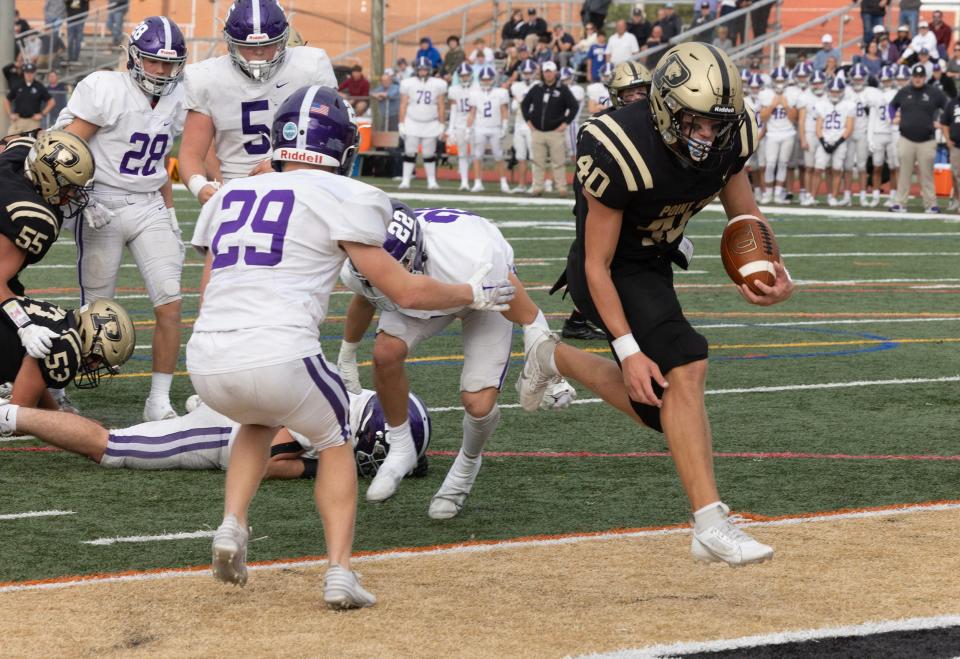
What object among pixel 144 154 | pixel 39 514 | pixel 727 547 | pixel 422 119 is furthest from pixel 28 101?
pixel 727 547

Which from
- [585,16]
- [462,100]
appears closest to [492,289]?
[462,100]

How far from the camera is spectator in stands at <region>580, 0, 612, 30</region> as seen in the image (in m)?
Result: 26.8

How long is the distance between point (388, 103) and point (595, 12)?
4.02 m

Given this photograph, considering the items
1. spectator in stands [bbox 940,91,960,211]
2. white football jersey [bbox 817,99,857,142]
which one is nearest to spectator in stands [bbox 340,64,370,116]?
white football jersey [bbox 817,99,857,142]

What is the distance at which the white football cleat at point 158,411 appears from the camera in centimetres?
707

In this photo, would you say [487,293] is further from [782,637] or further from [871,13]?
[871,13]

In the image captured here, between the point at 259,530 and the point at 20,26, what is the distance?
26.1 meters

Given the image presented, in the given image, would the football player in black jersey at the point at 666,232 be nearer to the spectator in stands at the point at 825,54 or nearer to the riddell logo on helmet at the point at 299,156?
the riddell logo on helmet at the point at 299,156

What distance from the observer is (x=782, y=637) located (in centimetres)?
395

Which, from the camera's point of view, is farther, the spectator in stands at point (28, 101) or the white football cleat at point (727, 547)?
the spectator in stands at point (28, 101)

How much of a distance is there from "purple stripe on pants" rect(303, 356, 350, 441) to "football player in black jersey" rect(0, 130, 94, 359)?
7.99ft

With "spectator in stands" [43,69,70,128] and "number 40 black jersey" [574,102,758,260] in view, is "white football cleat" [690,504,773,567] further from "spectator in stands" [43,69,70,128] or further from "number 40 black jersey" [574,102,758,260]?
"spectator in stands" [43,69,70,128]

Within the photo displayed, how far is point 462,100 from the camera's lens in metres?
23.7

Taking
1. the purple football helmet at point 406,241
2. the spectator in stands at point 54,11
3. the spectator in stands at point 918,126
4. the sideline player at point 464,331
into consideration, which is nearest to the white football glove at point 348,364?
the sideline player at point 464,331
